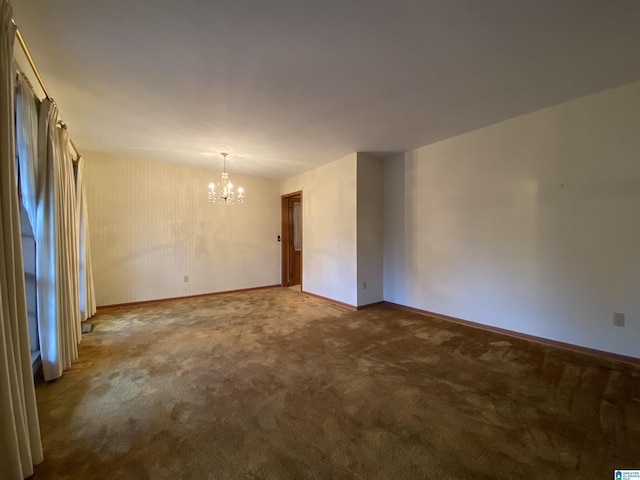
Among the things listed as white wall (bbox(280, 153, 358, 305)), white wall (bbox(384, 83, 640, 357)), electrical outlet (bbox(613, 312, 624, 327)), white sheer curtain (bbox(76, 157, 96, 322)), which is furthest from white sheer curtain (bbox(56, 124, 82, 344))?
electrical outlet (bbox(613, 312, 624, 327))

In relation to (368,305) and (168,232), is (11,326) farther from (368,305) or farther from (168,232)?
(368,305)

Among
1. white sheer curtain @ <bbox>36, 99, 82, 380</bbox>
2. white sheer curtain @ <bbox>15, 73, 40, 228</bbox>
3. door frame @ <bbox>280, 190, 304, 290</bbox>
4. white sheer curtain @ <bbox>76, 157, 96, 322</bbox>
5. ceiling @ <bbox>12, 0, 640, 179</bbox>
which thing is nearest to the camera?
ceiling @ <bbox>12, 0, 640, 179</bbox>

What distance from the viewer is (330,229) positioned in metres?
4.70

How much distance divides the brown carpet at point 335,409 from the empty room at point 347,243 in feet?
0.06

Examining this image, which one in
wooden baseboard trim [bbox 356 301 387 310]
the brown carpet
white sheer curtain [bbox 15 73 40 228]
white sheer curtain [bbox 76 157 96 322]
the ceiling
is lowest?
wooden baseboard trim [bbox 356 301 387 310]

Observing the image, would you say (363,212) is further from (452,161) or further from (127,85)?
(127,85)

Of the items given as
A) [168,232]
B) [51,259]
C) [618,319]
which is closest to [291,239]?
[168,232]

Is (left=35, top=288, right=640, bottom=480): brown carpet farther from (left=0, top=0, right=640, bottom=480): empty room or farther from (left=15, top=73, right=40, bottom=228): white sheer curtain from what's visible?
(left=15, top=73, right=40, bottom=228): white sheer curtain

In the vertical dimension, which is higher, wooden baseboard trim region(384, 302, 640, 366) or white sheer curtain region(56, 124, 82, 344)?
white sheer curtain region(56, 124, 82, 344)

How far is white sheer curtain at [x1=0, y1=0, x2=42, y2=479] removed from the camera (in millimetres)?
1154

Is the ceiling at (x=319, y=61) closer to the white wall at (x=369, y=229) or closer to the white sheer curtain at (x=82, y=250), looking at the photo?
the white sheer curtain at (x=82, y=250)

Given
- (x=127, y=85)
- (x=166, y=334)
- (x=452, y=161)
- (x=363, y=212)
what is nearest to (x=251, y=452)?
(x=166, y=334)

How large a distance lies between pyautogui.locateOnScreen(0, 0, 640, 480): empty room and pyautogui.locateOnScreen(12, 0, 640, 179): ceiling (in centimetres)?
2

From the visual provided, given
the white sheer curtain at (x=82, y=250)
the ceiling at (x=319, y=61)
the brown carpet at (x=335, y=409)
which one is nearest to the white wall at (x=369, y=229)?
the ceiling at (x=319, y=61)
